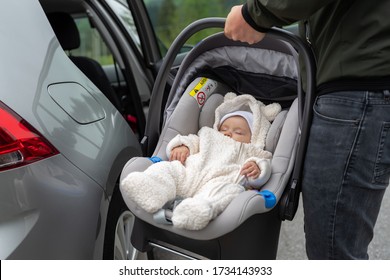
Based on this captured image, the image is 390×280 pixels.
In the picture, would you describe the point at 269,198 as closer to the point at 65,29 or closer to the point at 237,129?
the point at 237,129

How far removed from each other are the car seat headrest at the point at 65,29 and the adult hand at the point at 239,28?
2.06m

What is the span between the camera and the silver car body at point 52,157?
69.1 inches

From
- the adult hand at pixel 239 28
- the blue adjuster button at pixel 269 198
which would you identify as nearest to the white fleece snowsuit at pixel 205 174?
the blue adjuster button at pixel 269 198

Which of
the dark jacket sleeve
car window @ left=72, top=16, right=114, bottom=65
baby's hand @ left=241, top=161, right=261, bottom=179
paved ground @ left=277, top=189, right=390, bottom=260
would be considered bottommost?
paved ground @ left=277, top=189, right=390, bottom=260

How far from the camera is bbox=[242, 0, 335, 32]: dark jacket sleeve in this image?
1.55 m

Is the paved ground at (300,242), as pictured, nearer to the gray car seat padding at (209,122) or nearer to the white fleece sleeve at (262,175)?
the gray car seat padding at (209,122)

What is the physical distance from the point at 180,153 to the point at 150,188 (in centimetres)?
40

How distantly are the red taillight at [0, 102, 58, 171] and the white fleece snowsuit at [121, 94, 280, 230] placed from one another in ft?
1.22

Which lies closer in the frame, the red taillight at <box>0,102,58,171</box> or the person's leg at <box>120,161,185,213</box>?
the red taillight at <box>0,102,58,171</box>

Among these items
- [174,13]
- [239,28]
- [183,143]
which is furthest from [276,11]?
[174,13]

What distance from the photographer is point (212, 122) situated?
8.29ft

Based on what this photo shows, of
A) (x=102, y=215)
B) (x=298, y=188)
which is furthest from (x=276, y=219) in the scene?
(x=102, y=215)

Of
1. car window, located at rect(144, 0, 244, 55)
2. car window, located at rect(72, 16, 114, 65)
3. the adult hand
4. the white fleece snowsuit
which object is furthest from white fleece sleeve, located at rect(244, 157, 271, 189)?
car window, located at rect(144, 0, 244, 55)

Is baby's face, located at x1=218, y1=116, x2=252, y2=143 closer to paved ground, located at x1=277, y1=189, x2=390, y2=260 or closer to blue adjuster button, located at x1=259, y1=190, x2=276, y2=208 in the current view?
blue adjuster button, located at x1=259, y1=190, x2=276, y2=208
